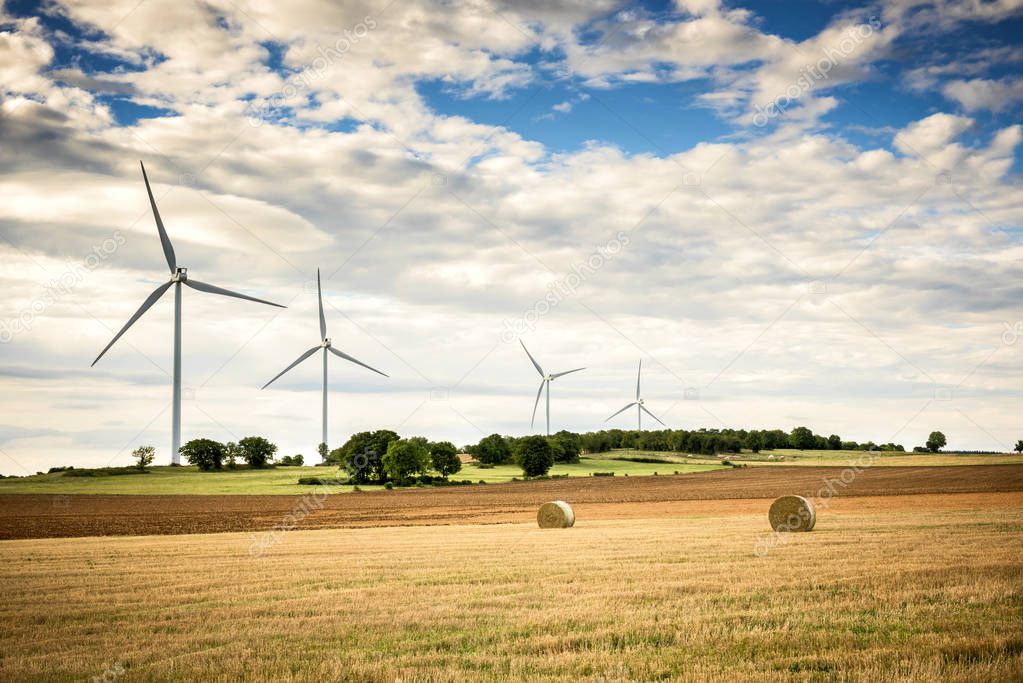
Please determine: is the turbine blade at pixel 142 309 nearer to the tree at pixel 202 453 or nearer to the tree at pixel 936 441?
the tree at pixel 202 453

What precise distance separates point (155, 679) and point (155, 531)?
36.5 m

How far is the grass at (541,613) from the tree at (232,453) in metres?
103

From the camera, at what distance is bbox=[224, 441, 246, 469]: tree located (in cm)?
12338

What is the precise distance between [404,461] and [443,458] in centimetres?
787

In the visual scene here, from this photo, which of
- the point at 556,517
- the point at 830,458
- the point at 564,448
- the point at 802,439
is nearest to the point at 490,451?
the point at 564,448

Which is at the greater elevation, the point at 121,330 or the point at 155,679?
the point at 121,330

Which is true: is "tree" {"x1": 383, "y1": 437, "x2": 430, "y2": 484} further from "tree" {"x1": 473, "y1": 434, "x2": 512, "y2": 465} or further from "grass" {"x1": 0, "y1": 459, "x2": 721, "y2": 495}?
"tree" {"x1": 473, "y1": 434, "x2": 512, "y2": 465}

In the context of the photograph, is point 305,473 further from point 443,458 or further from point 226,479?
point 443,458

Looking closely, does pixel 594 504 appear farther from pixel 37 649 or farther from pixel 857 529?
pixel 37 649

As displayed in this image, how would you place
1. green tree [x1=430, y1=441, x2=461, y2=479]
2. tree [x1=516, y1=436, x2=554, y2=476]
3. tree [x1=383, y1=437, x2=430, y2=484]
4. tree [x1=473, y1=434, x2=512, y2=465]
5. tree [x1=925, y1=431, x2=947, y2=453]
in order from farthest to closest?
tree [x1=925, y1=431, x2=947, y2=453] < tree [x1=473, y1=434, x2=512, y2=465] < tree [x1=516, y1=436, x2=554, y2=476] < green tree [x1=430, y1=441, x2=461, y2=479] < tree [x1=383, y1=437, x2=430, y2=484]

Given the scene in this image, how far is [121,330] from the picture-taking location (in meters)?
60.3

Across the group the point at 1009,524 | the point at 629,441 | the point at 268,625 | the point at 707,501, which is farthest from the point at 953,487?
the point at 629,441

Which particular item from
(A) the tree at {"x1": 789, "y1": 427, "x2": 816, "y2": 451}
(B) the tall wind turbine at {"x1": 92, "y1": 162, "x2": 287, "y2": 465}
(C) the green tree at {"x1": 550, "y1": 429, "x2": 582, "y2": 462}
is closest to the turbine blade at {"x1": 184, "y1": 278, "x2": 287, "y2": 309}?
(B) the tall wind turbine at {"x1": 92, "y1": 162, "x2": 287, "y2": 465}

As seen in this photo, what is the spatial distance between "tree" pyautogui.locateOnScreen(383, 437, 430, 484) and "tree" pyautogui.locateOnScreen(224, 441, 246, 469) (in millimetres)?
35115
